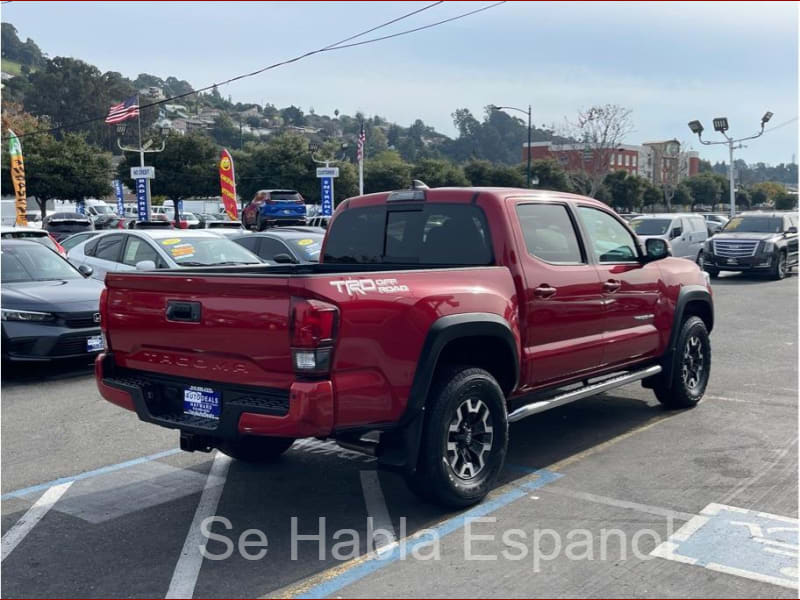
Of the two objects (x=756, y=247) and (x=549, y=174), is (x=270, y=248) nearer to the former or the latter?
(x=756, y=247)

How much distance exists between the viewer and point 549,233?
5.84m

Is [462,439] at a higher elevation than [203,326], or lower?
lower

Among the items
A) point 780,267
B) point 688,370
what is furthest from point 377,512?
point 780,267

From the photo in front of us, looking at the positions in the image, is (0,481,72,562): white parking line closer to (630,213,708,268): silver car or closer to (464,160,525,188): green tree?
(630,213,708,268): silver car

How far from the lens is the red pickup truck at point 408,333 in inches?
165

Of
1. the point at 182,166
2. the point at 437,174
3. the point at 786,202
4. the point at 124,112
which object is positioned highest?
the point at 124,112

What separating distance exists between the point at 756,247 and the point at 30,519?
1992 centimetres

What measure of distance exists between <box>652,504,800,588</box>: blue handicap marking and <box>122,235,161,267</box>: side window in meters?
8.48

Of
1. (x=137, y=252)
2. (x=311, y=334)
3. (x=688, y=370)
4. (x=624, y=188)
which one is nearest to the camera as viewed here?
(x=311, y=334)

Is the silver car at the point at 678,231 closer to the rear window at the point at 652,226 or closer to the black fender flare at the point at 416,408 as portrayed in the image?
the rear window at the point at 652,226

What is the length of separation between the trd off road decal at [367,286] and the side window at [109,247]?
8.69 meters

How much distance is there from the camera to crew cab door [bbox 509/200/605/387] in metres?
5.43

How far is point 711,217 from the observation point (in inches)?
1813

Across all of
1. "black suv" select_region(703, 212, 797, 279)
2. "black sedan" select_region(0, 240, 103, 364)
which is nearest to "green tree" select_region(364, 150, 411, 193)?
"black suv" select_region(703, 212, 797, 279)
